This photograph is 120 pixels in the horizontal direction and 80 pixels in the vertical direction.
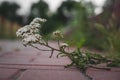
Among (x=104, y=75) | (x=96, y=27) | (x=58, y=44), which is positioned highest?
(x=96, y=27)

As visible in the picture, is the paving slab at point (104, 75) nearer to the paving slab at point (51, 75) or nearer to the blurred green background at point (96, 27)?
the paving slab at point (51, 75)

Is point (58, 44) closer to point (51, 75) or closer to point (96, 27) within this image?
point (51, 75)

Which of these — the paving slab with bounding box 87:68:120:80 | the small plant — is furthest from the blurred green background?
the paving slab with bounding box 87:68:120:80

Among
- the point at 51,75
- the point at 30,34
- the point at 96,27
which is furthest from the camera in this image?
the point at 96,27

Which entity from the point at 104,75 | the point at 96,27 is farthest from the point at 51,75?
the point at 96,27

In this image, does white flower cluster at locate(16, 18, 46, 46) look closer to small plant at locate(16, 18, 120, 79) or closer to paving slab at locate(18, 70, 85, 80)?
small plant at locate(16, 18, 120, 79)

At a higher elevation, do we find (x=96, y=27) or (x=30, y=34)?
(x=96, y=27)

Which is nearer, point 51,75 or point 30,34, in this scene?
point 51,75

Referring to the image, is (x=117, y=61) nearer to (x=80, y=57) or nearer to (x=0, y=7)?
(x=80, y=57)
